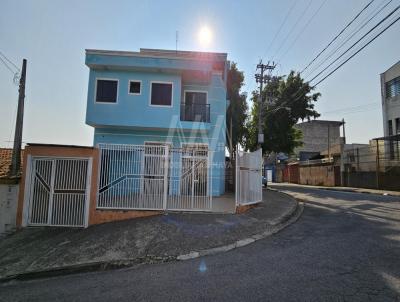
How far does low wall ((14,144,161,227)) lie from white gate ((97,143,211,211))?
166 mm

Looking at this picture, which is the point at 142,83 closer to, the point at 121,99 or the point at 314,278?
the point at 121,99

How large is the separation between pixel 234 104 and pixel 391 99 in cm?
1372

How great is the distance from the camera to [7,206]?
9555mm

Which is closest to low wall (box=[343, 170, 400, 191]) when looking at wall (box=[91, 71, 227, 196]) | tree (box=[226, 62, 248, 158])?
tree (box=[226, 62, 248, 158])

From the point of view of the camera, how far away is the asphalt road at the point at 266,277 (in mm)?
4246

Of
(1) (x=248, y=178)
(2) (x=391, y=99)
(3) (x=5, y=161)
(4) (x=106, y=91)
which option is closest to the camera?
(1) (x=248, y=178)

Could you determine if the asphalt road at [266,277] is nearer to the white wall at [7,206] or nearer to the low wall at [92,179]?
the low wall at [92,179]

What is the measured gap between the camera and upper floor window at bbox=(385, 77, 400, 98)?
24203 millimetres

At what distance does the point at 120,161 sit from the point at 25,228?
3.64 meters

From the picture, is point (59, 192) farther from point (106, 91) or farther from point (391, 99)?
point (391, 99)

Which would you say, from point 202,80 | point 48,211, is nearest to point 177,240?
point 48,211

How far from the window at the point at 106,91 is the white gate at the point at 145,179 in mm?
6664

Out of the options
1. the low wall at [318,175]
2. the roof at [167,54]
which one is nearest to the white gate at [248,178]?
the roof at [167,54]

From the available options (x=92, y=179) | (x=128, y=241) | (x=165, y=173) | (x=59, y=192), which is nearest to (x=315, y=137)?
(x=165, y=173)
